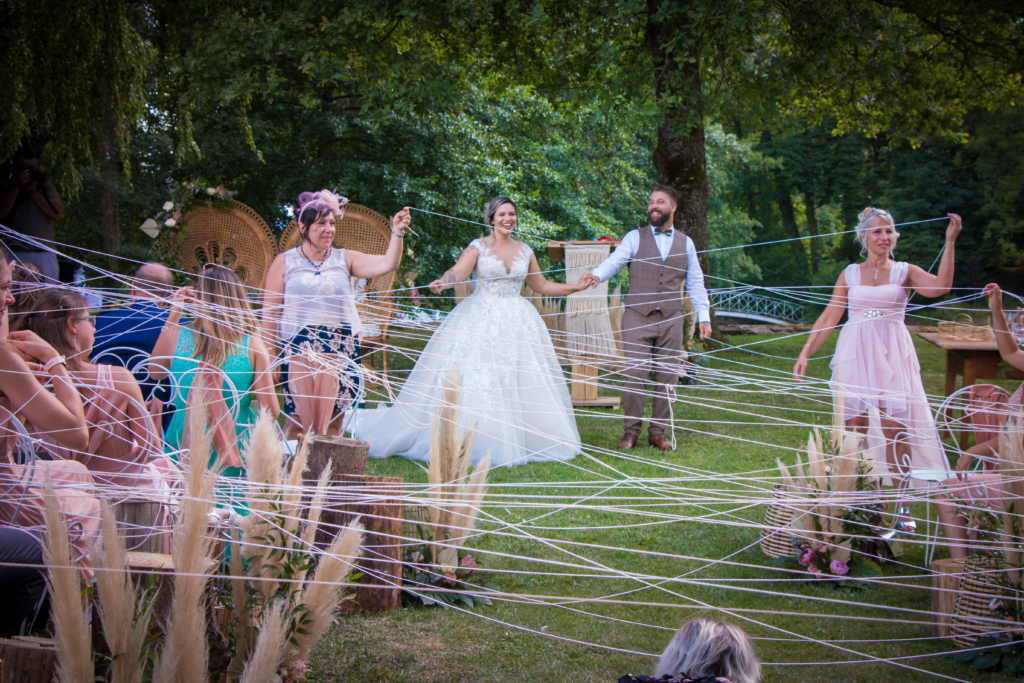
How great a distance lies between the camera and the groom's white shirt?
5.63m

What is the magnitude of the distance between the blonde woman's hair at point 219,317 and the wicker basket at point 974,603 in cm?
319

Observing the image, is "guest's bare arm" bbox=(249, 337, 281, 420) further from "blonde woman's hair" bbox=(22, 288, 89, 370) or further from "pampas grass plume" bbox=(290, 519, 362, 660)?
"pampas grass plume" bbox=(290, 519, 362, 660)

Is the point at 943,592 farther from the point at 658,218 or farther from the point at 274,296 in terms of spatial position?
the point at 274,296

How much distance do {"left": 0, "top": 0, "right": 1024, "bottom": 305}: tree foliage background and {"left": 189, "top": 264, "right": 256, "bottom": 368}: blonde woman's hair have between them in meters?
3.08

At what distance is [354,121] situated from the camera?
1270 centimetres

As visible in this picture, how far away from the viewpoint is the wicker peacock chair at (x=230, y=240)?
7723 millimetres

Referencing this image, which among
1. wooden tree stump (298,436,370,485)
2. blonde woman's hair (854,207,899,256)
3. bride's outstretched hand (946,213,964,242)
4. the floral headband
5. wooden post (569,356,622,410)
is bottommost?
wooden tree stump (298,436,370,485)

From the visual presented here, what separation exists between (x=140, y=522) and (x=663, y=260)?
4313 mm

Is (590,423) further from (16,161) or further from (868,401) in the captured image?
(16,161)

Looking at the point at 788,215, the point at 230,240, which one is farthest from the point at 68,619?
the point at 788,215

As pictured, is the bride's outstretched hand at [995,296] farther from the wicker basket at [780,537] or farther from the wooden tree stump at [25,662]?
the wooden tree stump at [25,662]

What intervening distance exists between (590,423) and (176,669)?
574 cm

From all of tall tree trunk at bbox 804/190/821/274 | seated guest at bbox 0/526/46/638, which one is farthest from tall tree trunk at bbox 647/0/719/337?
tall tree trunk at bbox 804/190/821/274

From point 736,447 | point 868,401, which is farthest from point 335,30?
point 868,401
